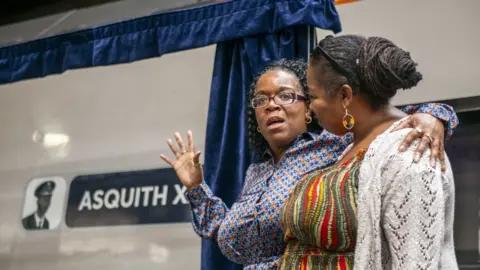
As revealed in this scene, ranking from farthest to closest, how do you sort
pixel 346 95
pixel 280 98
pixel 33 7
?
1. pixel 33 7
2. pixel 280 98
3. pixel 346 95

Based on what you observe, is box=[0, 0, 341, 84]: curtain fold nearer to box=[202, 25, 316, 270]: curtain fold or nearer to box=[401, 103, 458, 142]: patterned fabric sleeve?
box=[202, 25, 316, 270]: curtain fold

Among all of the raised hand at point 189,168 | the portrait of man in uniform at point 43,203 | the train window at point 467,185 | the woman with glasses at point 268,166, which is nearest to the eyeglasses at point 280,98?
the woman with glasses at point 268,166

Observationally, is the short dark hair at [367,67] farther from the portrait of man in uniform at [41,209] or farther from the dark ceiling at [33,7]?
the portrait of man in uniform at [41,209]

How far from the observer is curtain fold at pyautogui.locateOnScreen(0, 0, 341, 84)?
2279 mm

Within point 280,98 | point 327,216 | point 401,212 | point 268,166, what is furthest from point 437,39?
point 401,212

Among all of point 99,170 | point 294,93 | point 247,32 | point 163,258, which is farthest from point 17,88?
point 294,93

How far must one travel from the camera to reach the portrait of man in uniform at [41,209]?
3.61 metres

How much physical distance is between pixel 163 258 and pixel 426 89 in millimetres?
1492

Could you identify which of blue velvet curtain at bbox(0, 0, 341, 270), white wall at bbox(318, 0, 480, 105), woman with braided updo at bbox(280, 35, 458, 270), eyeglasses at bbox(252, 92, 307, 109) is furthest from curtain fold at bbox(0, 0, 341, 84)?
woman with braided updo at bbox(280, 35, 458, 270)

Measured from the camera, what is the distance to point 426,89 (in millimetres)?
2600

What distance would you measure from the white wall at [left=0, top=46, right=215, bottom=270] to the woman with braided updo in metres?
1.71

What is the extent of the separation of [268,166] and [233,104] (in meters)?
0.52

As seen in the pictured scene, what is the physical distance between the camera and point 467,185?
2551mm

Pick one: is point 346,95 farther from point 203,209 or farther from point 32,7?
point 32,7
